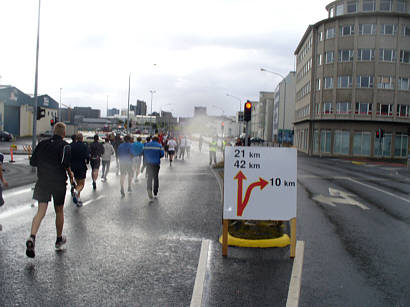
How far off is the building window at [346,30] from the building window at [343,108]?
856 cm

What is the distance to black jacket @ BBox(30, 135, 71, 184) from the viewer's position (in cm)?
627

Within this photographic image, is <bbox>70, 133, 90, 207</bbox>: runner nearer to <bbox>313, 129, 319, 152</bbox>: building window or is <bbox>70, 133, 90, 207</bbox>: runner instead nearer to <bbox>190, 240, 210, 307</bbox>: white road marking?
<bbox>190, 240, 210, 307</bbox>: white road marking

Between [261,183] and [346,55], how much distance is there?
48.8 metres

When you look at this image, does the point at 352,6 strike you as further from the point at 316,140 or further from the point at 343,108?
the point at 316,140

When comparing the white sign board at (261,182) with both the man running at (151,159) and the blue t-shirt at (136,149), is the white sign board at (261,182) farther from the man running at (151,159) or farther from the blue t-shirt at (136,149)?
the blue t-shirt at (136,149)

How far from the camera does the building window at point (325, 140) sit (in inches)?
2056

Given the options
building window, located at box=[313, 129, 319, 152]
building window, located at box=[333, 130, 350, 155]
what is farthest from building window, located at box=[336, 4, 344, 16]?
building window, located at box=[333, 130, 350, 155]

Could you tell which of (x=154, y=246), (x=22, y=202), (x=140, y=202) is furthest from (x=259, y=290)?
(x=22, y=202)

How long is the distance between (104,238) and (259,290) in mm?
3309

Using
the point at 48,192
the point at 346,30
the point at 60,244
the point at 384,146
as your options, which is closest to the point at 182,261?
the point at 60,244

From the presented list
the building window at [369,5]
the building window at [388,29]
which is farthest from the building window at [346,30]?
the building window at [388,29]

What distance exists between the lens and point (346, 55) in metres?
51.1

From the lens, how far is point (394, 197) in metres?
13.9

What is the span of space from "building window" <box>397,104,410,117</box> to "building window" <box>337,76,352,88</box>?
20.5 feet
